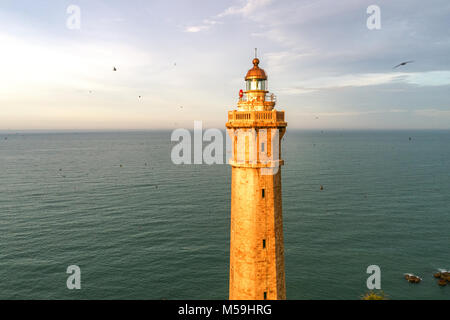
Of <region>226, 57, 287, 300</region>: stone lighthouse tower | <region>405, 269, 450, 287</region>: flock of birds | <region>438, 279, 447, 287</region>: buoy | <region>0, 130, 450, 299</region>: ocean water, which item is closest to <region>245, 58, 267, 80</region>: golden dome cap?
<region>226, 57, 287, 300</region>: stone lighthouse tower

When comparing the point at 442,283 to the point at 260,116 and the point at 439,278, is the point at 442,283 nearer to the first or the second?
the point at 439,278

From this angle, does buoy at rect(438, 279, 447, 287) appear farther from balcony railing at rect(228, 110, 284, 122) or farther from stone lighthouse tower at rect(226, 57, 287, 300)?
balcony railing at rect(228, 110, 284, 122)

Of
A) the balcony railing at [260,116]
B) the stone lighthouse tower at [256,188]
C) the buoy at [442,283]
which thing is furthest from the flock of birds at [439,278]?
the balcony railing at [260,116]

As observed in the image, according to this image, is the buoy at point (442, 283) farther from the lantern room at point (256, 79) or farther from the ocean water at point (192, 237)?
the lantern room at point (256, 79)

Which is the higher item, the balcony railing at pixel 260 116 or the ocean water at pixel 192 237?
the balcony railing at pixel 260 116

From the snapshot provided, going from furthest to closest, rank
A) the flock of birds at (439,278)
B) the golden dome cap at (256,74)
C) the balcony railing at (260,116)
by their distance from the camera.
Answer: the flock of birds at (439,278) < the golden dome cap at (256,74) < the balcony railing at (260,116)

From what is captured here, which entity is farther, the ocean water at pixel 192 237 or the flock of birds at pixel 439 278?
the flock of birds at pixel 439 278

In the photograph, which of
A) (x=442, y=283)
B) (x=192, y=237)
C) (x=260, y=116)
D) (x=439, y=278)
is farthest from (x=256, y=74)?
(x=439, y=278)
